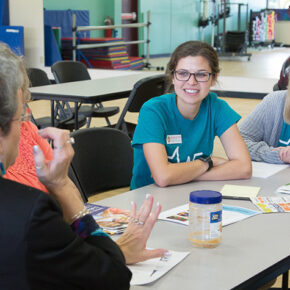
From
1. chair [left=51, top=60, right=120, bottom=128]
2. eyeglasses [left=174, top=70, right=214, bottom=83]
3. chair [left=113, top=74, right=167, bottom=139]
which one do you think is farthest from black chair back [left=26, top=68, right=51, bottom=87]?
eyeglasses [left=174, top=70, right=214, bottom=83]

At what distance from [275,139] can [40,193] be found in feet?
6.56

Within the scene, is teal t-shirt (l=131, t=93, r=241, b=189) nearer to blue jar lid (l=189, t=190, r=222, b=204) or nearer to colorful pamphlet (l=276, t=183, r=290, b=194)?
colorful pamphlet (l=276, t=183, r=290, b=194)

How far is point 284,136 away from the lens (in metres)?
2.73

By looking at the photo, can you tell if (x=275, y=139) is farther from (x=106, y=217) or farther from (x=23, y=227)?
(x=23, y=227)

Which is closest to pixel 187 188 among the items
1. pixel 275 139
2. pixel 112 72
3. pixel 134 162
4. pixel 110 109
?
pixel 134 162

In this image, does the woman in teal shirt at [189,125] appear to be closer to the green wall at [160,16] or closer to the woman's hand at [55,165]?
the woman's hand at [55,165]

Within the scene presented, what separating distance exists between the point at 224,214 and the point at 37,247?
93 centimetres

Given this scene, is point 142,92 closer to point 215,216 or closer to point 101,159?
point 101,159

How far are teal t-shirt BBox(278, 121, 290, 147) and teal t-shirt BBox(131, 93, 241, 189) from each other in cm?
39

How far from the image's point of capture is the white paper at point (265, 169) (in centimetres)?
229

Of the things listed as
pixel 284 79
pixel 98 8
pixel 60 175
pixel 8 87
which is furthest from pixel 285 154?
pixel 98 8

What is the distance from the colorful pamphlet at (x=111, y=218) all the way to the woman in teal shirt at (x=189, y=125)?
51cm

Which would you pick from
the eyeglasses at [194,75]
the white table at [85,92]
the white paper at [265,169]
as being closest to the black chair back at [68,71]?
the white table at [85,92]

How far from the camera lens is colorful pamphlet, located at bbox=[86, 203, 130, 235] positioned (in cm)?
156
